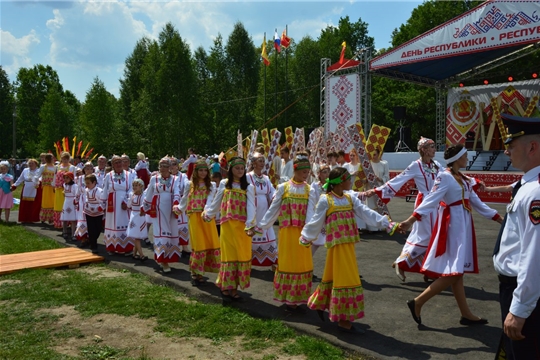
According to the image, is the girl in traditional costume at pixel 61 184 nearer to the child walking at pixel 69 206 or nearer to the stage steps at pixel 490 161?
the child walking at pixel 69 206

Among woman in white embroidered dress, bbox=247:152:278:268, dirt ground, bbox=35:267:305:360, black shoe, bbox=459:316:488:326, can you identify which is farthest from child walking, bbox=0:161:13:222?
black shoe, bbox=459:316:488:326

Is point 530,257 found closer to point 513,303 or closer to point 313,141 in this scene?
point 513,303

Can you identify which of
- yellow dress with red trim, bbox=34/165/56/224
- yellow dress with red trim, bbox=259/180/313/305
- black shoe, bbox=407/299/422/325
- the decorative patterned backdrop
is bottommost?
black shoe, bbox=407/299/422/325

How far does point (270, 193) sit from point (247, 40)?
42.6 meters

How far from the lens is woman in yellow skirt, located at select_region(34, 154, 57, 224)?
13.0 meters

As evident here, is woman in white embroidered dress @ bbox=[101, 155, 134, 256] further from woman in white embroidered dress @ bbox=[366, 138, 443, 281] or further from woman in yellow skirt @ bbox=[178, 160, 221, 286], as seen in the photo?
woman in white embroidered dress @ bbox=[366, 138, 443, 281]

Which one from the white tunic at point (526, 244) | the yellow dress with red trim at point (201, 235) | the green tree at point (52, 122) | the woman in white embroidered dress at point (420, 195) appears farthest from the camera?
the green tree at point (52, 122)

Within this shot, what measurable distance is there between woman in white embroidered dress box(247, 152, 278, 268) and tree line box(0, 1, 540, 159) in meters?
28.9

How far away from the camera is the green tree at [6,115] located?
185 feet

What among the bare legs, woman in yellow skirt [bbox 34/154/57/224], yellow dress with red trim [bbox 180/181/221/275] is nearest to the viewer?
the bare legs

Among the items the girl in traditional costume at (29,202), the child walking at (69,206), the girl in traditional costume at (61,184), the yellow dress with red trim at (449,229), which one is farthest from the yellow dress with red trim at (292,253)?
the girl in traditional costume at (29,202)

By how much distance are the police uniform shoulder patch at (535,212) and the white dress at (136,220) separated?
7222mm

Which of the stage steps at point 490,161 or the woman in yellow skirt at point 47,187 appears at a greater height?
the stage steps at point 490,161

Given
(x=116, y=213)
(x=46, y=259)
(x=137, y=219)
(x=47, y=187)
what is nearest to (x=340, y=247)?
(x=137, y=219)
